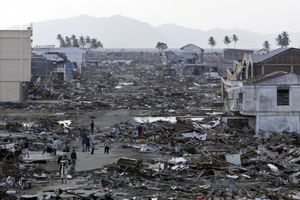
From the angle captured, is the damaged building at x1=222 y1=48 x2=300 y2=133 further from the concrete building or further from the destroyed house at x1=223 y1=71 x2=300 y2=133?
the concrete building

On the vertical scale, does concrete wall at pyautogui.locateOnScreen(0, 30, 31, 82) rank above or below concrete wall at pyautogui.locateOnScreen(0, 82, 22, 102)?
above

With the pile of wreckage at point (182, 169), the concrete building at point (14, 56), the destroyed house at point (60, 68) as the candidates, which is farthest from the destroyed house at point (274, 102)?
the destroyed house at point (60, 68)

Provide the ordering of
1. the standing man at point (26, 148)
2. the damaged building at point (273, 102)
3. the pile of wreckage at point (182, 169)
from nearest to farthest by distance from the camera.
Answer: the pile of wreckage at point (182, 169) → the standing man at point (26, 148) → the damaged building at point (273, 102)

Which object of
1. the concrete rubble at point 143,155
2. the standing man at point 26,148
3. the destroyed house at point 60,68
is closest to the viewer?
the concrete rubble at point 143,155

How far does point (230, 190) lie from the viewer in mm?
24078

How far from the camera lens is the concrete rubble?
80.3 feet

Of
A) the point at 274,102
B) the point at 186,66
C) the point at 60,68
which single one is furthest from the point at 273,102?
the point at 186,66

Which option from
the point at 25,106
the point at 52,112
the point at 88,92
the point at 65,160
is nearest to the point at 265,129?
the point at 65,160

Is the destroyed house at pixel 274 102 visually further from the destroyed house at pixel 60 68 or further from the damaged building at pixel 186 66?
the damaged building at pixel 186 66

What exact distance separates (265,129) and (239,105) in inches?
116

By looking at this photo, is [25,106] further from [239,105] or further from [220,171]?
[220,171]

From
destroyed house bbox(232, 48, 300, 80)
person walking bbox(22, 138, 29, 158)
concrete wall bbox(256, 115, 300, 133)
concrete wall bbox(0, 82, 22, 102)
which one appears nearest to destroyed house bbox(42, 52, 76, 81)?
concrete wall bbox(0, 82, 22, 102)

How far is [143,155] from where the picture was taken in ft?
111

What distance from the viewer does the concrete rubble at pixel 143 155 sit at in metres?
24.5
